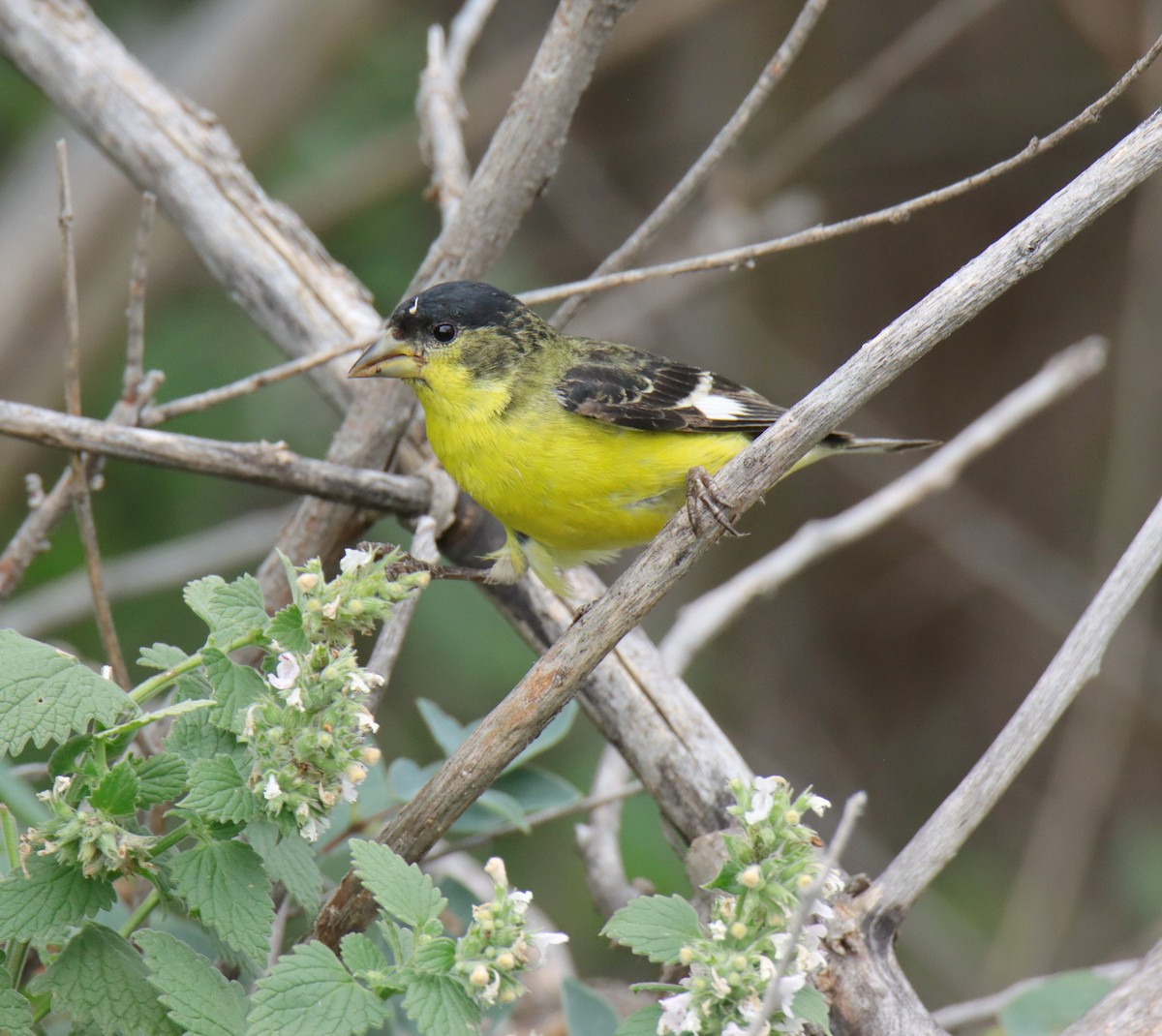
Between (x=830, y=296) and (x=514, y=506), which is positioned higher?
(x=830, y=296)

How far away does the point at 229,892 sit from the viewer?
4.98 feet

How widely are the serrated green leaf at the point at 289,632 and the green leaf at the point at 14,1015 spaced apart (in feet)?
1.60

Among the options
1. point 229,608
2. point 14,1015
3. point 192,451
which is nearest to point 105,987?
point 14,1015

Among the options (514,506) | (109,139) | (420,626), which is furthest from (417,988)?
(420,626)

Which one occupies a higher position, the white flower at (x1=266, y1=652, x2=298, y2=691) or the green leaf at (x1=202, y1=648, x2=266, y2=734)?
the green leaf at (x1=202, y1=648, x2=266, y2=734)

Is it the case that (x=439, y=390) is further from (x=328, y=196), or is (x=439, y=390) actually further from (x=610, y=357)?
(x=328, y=196)

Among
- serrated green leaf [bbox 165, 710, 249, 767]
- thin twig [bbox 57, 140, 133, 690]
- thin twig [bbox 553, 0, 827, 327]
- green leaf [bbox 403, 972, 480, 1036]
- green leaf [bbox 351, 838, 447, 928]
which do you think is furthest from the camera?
thin twig [bbox 553, 0, 827, 327]

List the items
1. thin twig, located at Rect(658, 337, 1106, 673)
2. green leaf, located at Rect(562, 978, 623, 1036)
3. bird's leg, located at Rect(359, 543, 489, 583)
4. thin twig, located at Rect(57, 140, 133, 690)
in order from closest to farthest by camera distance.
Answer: green leaf, located at Rect(562, 978, 623, 1036) < thin twig, located at Rect(57, 140, 133, 690) < bird's leg, located at Rect(359, 543, 489, 583) < thin twig, located at Rect(658, 337, 1106, 673)

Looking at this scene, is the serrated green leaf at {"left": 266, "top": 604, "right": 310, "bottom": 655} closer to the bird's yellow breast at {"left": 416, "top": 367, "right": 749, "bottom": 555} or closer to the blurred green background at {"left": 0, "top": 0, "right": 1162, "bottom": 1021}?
the bird's yellow breast at {"left": 416, "top": 367, "right": 749, "bottom": 555}

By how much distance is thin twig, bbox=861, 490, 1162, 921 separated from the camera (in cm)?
209

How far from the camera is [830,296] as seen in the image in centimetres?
731

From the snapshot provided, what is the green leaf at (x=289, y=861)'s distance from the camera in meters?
1.55

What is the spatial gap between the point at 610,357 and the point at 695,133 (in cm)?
427

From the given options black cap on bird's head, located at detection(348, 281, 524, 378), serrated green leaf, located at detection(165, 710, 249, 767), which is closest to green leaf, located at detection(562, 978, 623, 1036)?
serrated green leaf, located at detection(165, 710, 249, 767)
